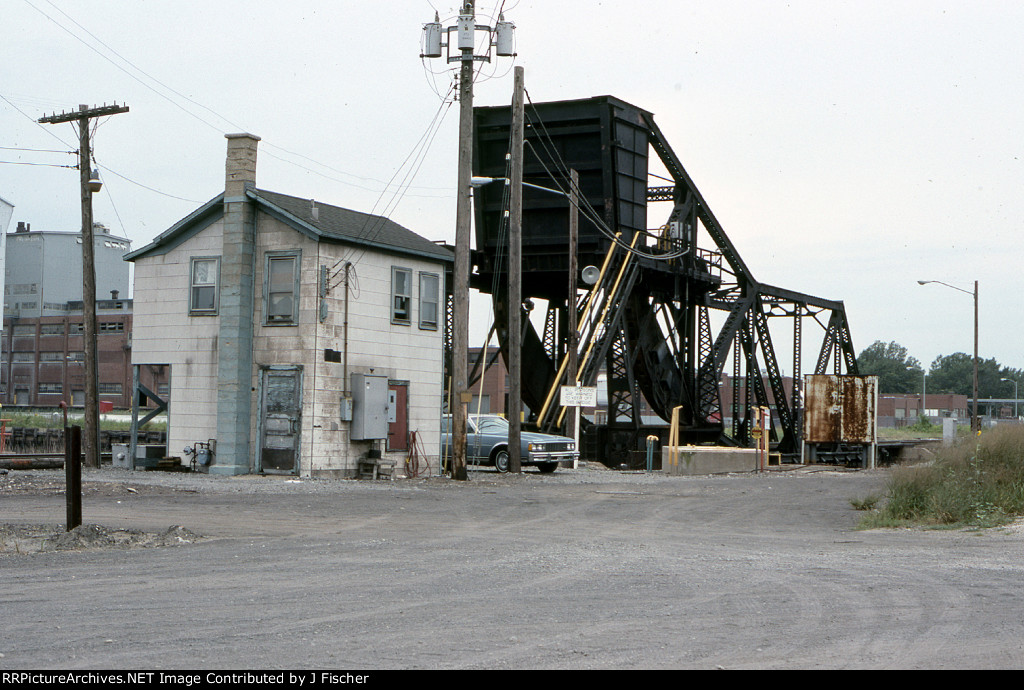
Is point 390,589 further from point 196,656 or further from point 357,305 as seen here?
point 357,305

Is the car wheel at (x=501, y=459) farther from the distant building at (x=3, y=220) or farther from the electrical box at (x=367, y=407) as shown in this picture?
the distant building at (x=3, y=220)

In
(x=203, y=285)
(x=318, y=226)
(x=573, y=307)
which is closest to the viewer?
(x=318, y=226)

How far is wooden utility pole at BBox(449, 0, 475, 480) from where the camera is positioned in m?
24.7

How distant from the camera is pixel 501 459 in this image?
104ft

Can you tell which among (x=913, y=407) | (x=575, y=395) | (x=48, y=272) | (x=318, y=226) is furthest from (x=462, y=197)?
(x=913, y=407)

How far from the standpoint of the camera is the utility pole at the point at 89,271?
28703 millimetres

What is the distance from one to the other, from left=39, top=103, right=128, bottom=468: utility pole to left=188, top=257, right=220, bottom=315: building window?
3.48 meters

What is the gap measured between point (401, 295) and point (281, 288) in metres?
3.18

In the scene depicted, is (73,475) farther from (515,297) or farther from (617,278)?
(617,278)

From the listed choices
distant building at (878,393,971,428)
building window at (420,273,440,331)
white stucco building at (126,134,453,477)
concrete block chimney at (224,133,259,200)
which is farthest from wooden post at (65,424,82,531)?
distant building at (878,393,971,428)

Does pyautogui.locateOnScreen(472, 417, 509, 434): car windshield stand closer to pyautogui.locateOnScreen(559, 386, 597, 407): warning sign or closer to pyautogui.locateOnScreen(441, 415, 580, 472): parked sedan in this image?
pyautogui.locateOnScreen(441, 415, 580, 472): parked sedan

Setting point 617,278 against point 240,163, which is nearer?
point 240,163

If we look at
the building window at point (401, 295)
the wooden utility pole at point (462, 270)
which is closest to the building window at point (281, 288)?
the building window at point (401, 295)

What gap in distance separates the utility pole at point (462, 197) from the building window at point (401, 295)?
101 inches
